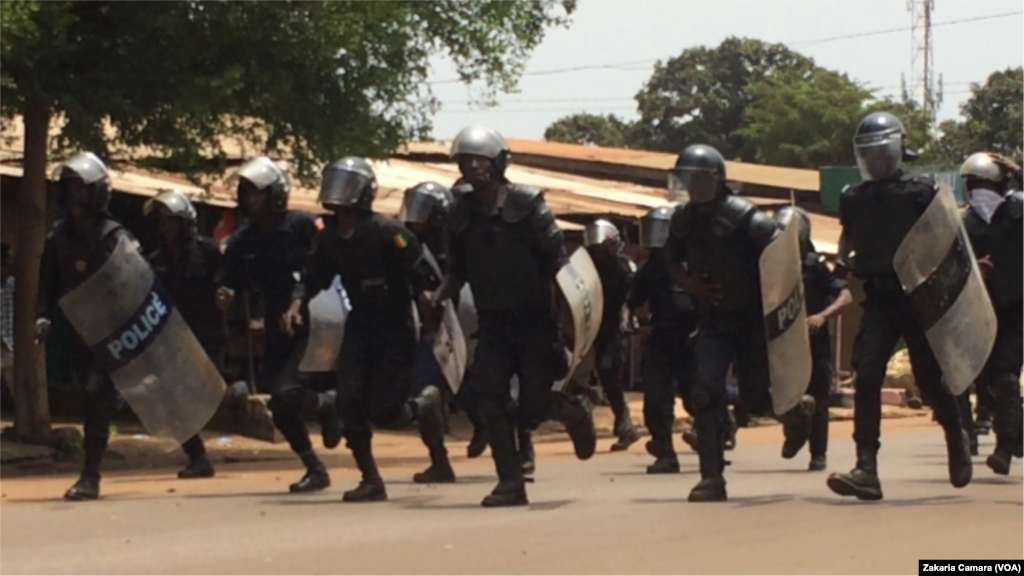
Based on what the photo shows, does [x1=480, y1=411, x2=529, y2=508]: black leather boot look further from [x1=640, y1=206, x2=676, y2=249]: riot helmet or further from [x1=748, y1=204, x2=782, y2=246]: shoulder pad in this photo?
[x1=640, y1=206, x2=676, y2=249]: riot helmet

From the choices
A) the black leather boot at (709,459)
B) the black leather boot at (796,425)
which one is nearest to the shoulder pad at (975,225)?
the black leather boot at (796,425)

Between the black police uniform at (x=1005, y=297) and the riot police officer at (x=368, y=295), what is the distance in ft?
11.6

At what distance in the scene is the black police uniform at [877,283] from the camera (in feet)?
30.6

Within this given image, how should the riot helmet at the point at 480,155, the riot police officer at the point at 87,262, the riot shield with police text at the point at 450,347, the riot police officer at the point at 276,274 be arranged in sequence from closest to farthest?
1. the riot helmet at the point at 480,155
2. the riot police officer at the point at 87,262
3. the riot police officer at the point at 276,274
4. the riot shield with police text at the point at 450,347

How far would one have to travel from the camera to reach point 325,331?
34.4 feet

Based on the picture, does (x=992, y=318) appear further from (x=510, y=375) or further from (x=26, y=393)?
(x=26, y=393)

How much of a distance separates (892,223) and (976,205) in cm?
241

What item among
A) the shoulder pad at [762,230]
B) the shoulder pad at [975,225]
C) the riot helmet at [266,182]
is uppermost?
the riot helmet at [266,182]

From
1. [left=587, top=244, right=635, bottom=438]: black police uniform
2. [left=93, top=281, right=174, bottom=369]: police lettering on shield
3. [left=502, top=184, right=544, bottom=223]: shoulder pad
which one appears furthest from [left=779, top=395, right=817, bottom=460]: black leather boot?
[left=93, top=281, right=174, bottom=369]: police lettering on shield

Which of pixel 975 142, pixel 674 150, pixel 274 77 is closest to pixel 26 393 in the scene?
pixel 274 77

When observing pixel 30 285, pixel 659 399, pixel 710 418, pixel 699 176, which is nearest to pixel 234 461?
pixel 30 285

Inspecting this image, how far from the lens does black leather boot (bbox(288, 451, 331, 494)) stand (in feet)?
34.4

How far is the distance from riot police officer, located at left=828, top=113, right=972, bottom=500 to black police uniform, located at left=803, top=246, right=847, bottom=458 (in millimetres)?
2708

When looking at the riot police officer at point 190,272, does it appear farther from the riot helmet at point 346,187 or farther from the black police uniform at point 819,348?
the black police uniform at point 819,348
